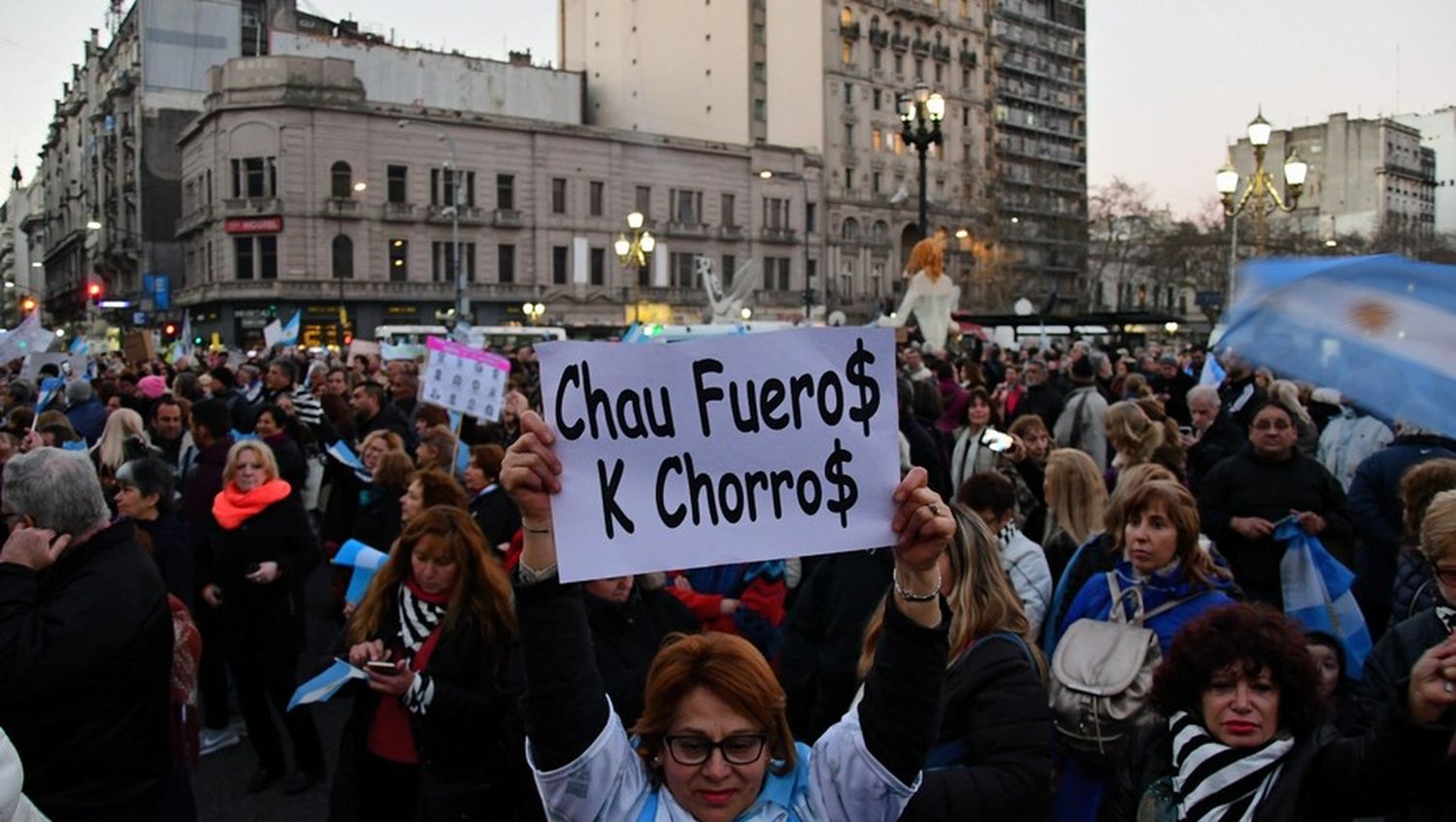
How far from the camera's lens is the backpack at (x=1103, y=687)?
11.8 feet

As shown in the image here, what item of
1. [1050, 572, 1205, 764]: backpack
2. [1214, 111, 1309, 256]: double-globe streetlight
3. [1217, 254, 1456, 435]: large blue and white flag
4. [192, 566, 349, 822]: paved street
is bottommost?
[192, 566, 349, 822]: paved street

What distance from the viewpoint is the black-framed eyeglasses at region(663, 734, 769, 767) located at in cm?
233

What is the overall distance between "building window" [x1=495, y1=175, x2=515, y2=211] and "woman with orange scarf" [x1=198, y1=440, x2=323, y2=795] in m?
51.9

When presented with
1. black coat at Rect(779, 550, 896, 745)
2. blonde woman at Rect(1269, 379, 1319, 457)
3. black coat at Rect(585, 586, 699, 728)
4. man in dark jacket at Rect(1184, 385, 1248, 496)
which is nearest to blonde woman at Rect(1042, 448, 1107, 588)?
black coat at Rect(779, 550, 896, 745)

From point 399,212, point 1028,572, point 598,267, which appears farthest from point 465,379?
point 598,267

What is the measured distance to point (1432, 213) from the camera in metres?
115

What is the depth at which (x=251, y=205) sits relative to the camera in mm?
51406

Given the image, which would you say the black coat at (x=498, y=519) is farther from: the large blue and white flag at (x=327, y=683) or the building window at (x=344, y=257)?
the building window at (x=344, y=257)

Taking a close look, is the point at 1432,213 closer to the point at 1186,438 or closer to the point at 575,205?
the point at 575,205

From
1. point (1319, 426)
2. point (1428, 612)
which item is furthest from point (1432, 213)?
point (1428, 612)

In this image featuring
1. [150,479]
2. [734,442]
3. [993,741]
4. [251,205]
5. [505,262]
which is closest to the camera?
[734,442]

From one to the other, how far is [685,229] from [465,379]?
5256 cm

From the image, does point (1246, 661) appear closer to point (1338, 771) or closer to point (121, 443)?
point (1338, 771)

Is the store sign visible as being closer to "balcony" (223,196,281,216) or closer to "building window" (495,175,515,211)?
"balcony" (223,196,281,216)
